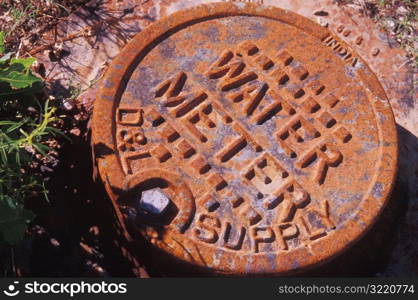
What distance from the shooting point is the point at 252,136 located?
10.8 feet

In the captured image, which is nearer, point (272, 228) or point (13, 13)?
point (272, 228)

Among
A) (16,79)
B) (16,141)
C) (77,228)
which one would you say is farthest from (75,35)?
(16,141)

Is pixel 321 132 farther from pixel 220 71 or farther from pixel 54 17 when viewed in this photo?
pixel 54 17

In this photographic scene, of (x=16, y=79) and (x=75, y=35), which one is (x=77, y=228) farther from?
(x=75, y=35)

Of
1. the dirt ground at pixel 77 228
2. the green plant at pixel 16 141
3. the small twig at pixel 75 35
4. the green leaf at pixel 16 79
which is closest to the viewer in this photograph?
the green plant at pixel 16 141

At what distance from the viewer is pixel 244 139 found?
129 inches

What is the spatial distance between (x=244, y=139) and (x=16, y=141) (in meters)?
1.20

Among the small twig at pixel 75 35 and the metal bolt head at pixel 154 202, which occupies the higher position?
the small twig at pixel 75 35

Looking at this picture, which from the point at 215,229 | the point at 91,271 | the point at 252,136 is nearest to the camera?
the point at 215,229

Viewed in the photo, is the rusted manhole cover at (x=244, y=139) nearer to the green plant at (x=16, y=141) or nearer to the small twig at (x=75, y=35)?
the green plant at (x=16, y=141)

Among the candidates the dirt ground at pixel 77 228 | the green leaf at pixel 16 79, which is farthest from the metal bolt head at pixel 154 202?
the green leaf at pixel 16 79

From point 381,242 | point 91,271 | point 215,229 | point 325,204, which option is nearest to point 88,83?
point 91,271

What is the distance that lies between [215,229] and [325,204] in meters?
→ 0.61

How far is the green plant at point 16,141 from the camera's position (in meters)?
2.81
